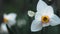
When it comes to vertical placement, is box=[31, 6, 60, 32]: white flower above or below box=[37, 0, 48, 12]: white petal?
below

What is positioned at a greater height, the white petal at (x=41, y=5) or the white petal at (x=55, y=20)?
the white petal at (x=41, y=5)

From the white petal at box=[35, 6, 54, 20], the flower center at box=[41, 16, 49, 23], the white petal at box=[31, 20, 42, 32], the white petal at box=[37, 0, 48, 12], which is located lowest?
the white petal at box=[31, 20, 42, 32]

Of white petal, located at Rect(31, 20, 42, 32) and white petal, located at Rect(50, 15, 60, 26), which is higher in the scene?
white petal, located at Rect(50, 15, 60, 26)

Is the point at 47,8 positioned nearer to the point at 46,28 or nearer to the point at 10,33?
the point at 46,28

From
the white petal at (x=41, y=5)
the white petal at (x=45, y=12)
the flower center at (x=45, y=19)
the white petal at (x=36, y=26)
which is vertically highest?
the white petal at (x=41, y=5)

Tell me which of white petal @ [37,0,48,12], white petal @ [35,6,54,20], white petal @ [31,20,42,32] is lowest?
white petal @ [31,20,42,32]
